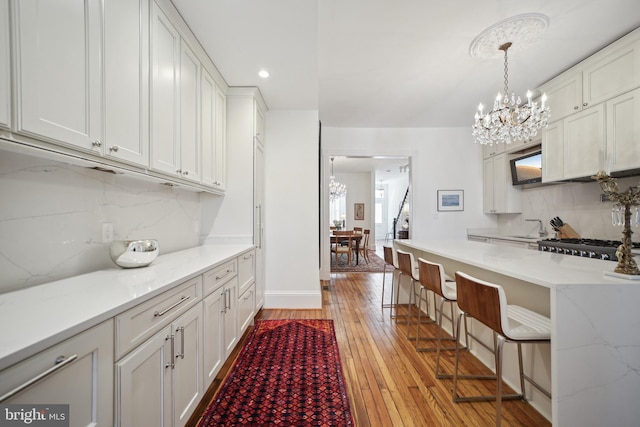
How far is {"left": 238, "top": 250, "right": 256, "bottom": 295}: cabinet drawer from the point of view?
2178 mm

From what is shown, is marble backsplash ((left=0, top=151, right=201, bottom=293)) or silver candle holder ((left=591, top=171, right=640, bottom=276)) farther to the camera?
silver candle holder ((left=591, top=171, right=640, bottom=276))

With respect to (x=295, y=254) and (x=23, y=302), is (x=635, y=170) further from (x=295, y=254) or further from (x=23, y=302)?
(x=23, y=302)

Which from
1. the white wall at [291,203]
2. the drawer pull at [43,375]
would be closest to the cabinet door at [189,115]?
the white wall at [291,203]

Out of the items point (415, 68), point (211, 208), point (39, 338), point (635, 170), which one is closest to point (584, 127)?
point (635, 170)

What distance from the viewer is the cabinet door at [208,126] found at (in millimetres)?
2148

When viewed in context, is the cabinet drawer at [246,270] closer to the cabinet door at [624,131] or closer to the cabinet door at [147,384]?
the cabinet door at [147,384]

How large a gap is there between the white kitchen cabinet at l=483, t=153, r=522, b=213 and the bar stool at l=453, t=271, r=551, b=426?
3.42 m

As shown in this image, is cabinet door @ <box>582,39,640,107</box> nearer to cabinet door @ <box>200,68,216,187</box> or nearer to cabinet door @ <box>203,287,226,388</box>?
cabinet door @ <box>200,68,216,187</box>

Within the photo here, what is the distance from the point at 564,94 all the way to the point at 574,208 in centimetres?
151

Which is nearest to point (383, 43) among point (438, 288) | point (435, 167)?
point (438, 288)

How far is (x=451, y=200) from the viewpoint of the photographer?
4.78 m

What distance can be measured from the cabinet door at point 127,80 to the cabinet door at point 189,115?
0.40m

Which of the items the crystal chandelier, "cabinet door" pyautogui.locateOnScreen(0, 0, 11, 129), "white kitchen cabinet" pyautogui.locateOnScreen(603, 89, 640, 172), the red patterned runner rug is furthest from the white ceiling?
the red patterned runner rug

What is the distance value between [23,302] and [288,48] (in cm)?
226
